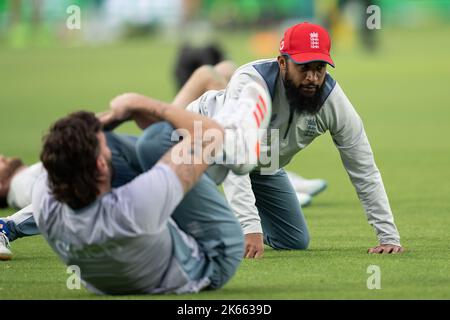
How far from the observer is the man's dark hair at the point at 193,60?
50.7 feet

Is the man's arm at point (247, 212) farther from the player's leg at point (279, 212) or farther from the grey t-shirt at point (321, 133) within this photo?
the player's leg at point (279, 212)

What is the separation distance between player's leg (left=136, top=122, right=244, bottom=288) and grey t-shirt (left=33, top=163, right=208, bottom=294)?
95 mm

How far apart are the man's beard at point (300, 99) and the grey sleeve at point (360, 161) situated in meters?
0.12

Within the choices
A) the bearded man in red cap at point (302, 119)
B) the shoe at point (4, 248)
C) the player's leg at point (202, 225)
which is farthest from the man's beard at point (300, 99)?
the shoe at point (4, 248)

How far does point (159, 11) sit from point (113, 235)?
138 ft

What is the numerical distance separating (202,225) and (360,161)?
1.90 metres

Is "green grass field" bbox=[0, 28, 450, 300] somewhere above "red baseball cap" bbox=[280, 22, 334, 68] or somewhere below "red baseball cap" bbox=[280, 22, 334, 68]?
below

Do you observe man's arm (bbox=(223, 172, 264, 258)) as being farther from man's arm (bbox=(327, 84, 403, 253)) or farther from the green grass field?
man's arm (bbox=(327, 84, 403, 253))

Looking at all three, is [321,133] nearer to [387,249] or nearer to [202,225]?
[387,249]

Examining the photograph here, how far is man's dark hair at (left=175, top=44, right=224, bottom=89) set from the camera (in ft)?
50.7

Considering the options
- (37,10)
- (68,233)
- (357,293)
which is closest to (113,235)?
(68,233)

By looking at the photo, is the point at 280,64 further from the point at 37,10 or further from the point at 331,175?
the point at 37,10

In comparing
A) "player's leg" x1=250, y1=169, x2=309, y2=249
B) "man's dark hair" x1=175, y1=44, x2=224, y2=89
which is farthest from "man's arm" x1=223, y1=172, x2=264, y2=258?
"man's dark hair" x1=175, y1=44, x2=224, y2=89

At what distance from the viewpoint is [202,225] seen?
6.04 m
